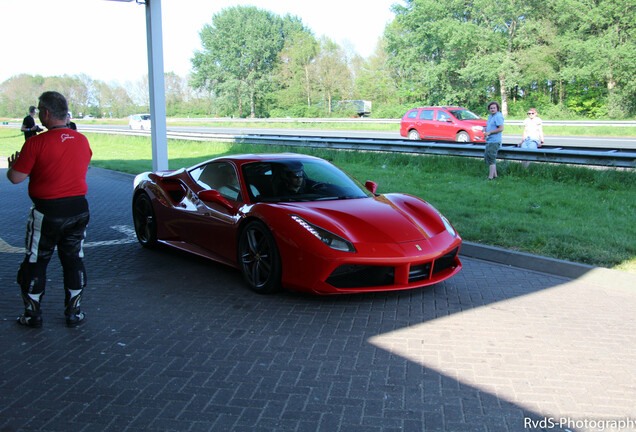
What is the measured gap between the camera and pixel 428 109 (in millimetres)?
21281

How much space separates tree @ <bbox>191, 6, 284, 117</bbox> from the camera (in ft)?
231

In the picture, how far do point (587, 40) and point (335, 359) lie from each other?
4098 centimetres

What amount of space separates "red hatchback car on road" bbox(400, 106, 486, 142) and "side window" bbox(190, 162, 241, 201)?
14.5 meters

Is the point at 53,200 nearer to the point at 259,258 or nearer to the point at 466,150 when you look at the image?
the point at 259,258

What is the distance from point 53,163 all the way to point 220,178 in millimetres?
2185

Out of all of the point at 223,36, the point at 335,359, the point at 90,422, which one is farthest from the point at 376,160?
the point at 223,36

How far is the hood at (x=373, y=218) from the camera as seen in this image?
489 cm

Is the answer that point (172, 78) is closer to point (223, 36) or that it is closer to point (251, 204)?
point (223, 36)

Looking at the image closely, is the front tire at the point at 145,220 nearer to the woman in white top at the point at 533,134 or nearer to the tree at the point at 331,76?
the woman in white top at the point at 533,134

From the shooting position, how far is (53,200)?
163 inches

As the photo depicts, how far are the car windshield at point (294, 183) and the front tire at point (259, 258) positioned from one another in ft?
1.38

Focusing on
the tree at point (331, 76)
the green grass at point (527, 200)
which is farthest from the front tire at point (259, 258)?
the tree at point (331, 76)

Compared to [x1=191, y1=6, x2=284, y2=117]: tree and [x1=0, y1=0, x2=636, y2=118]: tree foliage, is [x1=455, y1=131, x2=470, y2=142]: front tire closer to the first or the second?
[x1=0, y1=0, x2=636, y2=118]: tree foliage

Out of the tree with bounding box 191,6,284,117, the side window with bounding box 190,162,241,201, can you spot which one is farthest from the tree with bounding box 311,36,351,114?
the side window with bounding box 190,162,241,201
